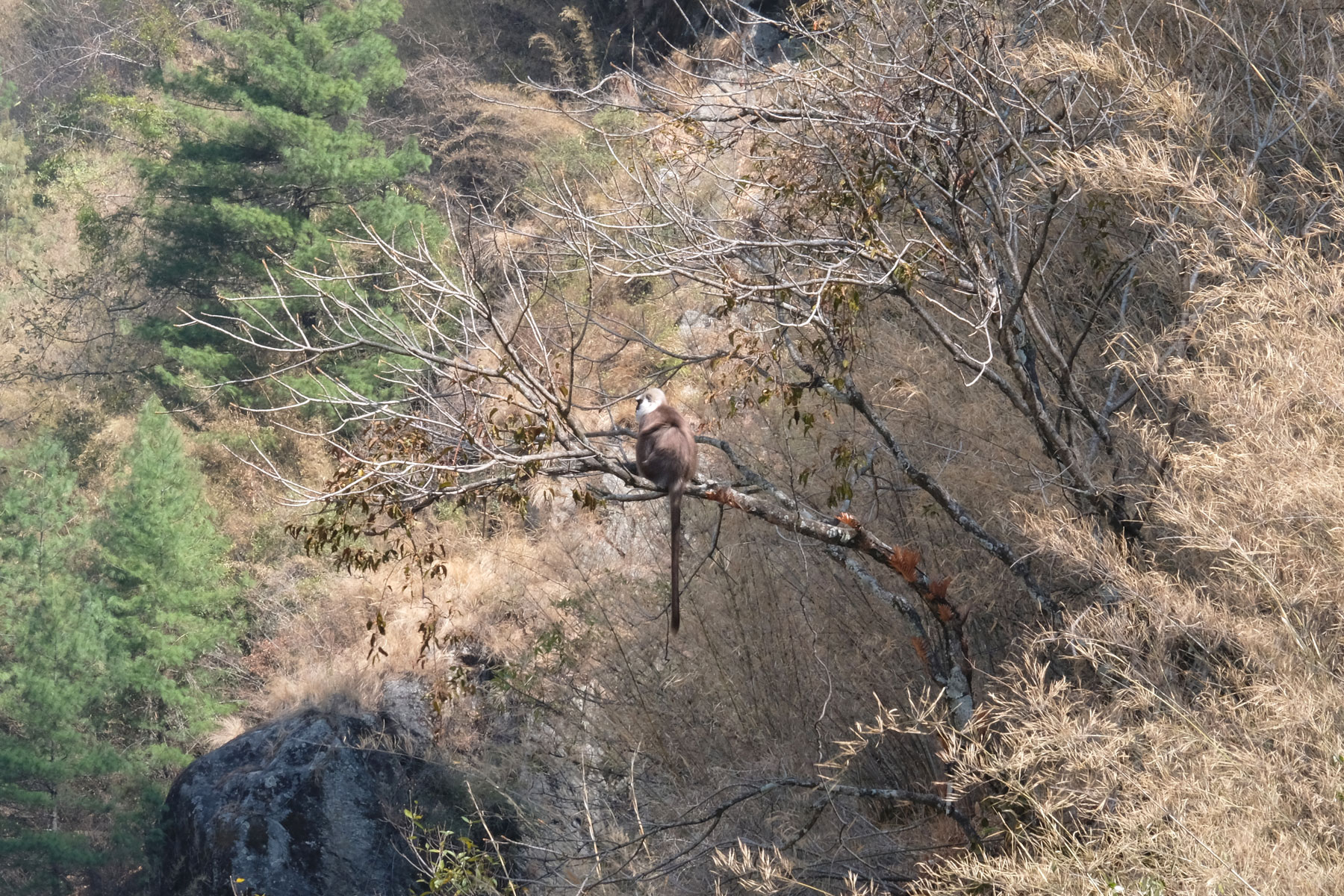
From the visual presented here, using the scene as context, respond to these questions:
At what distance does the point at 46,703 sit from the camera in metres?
14.6

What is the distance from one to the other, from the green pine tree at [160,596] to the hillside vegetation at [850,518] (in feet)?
0.20

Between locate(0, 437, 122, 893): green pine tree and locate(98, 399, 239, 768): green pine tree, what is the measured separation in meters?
0.37

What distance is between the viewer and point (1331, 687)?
3.41 metres

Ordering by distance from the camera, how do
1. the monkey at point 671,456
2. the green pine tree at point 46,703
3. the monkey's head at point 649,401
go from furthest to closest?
the green pine tree at point 46,703
the monkey's head at point 649,401
the monkey at point 671,456

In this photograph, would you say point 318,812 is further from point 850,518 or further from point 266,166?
point 266,166

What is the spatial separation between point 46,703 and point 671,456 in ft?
43.2

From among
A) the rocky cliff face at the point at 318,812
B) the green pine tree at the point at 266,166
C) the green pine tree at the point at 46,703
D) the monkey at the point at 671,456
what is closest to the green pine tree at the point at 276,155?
the green pine tree at the point at 266,166

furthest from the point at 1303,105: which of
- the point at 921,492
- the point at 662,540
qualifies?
the point at 662,540

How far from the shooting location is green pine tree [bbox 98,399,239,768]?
48.6ft

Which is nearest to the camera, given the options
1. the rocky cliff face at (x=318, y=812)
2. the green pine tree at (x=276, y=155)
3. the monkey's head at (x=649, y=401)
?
the monkey's head at (x=649, y=401)

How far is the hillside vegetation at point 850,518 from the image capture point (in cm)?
388

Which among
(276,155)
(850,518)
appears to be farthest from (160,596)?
(850,518)

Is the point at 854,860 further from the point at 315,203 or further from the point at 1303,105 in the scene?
the point at 315,203

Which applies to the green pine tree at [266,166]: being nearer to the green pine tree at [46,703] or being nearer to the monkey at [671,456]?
the green pine tree at [46,703]
